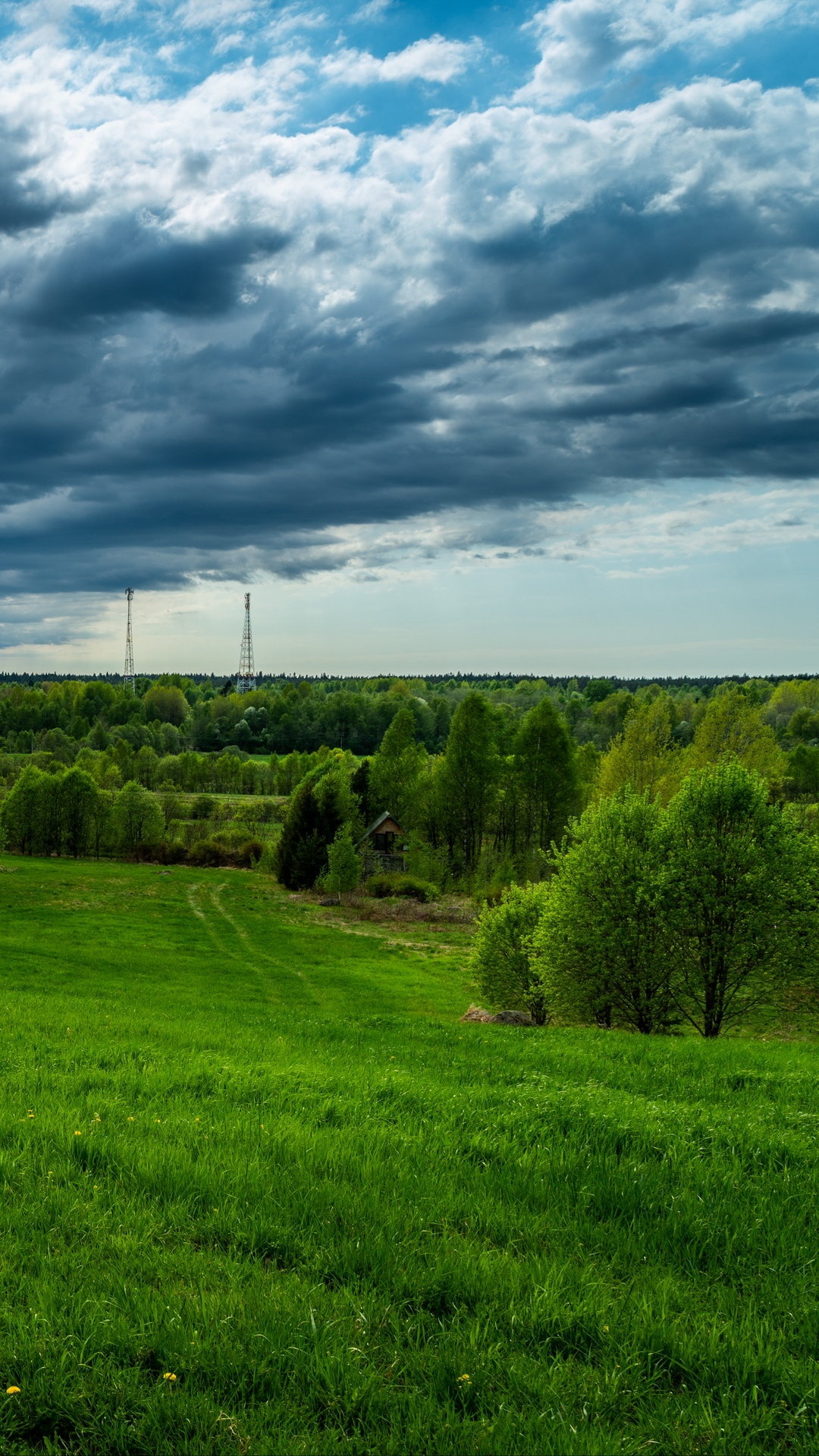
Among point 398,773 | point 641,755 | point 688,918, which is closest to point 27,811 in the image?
point 398,773

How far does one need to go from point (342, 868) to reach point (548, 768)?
20.7 metres

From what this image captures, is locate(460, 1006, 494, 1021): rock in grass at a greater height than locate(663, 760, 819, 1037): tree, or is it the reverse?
locate(663, 760, 819, 1037): tree

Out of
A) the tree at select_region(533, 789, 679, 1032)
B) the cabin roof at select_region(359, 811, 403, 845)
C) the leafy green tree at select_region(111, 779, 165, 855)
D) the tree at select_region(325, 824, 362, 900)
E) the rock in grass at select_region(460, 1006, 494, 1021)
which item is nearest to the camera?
the tree at select_region(533, 789, 679, 1032)

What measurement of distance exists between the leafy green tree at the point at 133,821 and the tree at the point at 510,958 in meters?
71.6

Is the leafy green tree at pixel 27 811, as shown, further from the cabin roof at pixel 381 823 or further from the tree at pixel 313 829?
the cabin roof at pixel 381 823

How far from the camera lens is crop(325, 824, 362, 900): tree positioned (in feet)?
228

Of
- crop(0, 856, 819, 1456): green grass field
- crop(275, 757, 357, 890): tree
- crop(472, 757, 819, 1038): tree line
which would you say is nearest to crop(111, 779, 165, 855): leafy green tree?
crop(275, 757, 357, 890): tree

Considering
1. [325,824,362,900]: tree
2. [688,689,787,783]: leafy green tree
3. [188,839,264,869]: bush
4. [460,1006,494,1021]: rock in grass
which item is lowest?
[188,839,264,869]: bush

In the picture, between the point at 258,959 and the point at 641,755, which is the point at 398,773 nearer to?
the point at 641,755

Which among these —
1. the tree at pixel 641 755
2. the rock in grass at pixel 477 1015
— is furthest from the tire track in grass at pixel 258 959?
the tree at pixel 641 755

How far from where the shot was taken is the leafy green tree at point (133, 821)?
95375mm

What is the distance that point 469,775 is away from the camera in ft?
235

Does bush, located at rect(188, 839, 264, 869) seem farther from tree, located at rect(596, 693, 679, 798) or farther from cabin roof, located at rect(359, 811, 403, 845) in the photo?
tree, located at rect(596, 693, 679, 798)

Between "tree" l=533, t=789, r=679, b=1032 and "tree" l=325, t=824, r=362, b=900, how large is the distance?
4369cm
